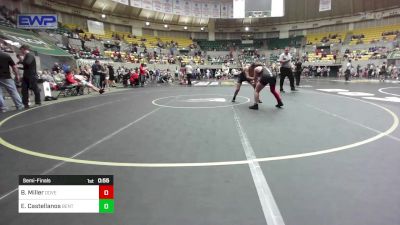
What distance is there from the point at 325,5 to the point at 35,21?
3397 centimetres

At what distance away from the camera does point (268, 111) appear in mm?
6746

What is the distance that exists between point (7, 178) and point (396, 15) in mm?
41706

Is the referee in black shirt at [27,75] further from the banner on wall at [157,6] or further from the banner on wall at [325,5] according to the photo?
the banner on wall at [325,5]

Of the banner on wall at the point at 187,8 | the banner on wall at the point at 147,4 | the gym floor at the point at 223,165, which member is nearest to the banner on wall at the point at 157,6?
the banner on wall at the point at 147,4

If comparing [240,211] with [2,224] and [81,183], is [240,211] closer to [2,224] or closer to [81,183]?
[81,183]

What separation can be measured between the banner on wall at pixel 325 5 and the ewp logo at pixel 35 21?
110 ft

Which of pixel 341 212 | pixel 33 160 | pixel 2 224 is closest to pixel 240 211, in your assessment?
pixel 341 212

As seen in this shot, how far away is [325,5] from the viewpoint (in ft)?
126

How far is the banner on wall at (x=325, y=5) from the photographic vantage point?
38125mm

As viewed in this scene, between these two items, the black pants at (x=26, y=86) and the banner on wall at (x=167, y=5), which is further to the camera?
the banner on wall at (x=167, y=5)

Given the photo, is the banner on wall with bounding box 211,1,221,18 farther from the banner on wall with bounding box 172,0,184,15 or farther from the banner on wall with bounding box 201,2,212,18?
the banner on wall with bounding box 172,0,184,15

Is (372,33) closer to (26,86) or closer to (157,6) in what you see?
(157,6)

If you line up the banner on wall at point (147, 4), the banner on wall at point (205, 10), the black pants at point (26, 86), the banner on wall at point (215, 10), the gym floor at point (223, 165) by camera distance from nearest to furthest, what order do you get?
the gym floor at point (223, 165), the black pants at point (26, 86), the banner on wall at point (147, 4), the banner on wall at point (205, 10), the banner on wall at point (215, 10)
